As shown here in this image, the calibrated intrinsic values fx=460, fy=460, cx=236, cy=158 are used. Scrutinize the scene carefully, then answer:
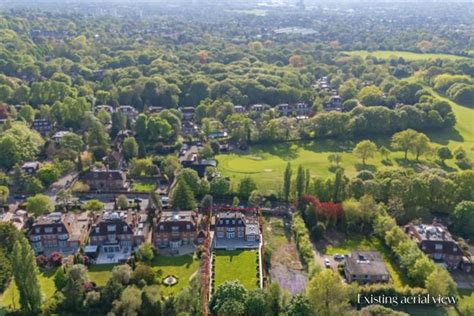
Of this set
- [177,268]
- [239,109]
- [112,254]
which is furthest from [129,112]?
[177,268]

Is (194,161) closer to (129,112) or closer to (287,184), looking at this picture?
(287,184)

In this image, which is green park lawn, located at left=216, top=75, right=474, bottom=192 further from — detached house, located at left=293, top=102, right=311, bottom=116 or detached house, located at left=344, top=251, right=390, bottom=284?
detached house, located at left=344, top=251, right=390, bottom=284

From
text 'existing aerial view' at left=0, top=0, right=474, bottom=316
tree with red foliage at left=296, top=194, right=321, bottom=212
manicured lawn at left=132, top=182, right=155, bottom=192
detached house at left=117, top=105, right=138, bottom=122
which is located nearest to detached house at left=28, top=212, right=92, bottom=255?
text 'existing aerial view' at left=0, top=0, right=474, bottom=316

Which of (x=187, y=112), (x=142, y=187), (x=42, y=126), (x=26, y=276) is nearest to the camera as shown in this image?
(x=26, y=276)

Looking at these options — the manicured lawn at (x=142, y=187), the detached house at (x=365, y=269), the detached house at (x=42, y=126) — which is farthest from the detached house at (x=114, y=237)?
the detached house at (x=42, y=126)

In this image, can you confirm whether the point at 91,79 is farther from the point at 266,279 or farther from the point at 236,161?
the point at 266,279

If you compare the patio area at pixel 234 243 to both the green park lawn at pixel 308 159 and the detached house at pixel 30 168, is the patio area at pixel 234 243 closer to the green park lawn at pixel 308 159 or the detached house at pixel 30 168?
the green park lawn at pixel 308 159

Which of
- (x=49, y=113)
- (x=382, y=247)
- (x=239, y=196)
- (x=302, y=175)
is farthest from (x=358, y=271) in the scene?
(x=49, y=113)
